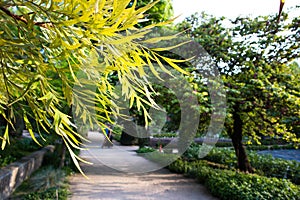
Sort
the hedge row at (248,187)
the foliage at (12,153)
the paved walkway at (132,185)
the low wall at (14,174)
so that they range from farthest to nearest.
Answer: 1. the foliage at (12,153)
2. the paved walkway at (132,185)
3. the hedge row at (248,187)
4. the low wall at (14,174)

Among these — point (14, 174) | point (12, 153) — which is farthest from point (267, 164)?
point (12, 153)

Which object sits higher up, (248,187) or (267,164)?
(267,164)

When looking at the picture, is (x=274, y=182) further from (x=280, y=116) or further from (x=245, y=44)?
(x=245, y=44)

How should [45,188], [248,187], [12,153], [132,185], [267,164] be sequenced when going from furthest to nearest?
[267,164] → [12,153] → [132,185] → [45,188] → [248,187]

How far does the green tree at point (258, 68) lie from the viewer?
19.9 feet

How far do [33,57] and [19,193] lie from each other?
5.44 metres

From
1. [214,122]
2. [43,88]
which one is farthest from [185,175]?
[43,88]

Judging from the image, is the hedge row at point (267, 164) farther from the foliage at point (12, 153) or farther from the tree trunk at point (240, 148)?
the foliage at point (12, 153)

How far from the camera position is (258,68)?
612 cm

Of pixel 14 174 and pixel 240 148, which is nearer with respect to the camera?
pixel 14 174

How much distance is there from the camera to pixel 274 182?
553cm

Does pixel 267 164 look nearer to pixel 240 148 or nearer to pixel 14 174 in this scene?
pixel 240 148

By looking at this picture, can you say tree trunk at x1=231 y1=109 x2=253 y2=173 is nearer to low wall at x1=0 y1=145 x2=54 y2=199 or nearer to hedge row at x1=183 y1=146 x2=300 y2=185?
hedge row at x1=183 y1=146 x2=300 y2=185

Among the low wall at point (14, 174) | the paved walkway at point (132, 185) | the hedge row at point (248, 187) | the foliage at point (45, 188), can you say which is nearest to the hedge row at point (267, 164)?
the paved walkway at point (132, 185)
